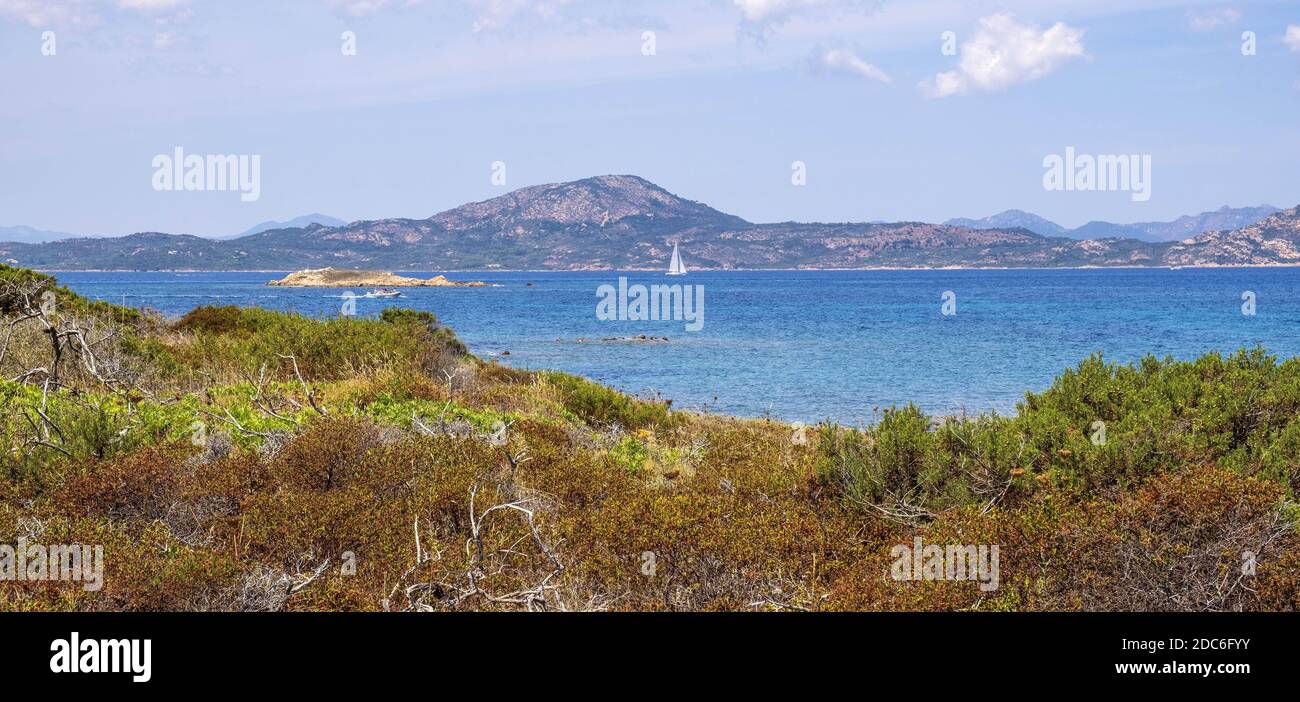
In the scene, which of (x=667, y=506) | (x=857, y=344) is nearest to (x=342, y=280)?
(x=857, y=344)

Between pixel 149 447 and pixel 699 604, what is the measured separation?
4264 mm

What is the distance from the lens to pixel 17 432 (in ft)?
24.5

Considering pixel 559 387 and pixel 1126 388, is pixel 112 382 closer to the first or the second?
pixel 559 387

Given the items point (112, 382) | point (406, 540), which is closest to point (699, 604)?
point (406, 540)

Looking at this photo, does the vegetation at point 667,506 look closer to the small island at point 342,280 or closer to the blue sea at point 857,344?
the blue sea at point 857,344

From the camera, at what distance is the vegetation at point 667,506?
4.84 meters

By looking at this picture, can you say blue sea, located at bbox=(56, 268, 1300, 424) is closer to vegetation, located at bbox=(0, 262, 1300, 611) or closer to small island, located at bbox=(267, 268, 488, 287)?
vegetation, located at bbox=(0, 262, 1300, 611)

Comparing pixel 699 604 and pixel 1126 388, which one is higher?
pixel 1126 388

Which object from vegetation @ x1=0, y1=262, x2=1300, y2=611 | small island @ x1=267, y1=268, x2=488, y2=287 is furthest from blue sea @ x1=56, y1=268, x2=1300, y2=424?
small island @ x1=267, y1=268, x2=488, y2=287

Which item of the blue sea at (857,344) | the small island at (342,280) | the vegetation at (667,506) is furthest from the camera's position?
the small island at (342,280)

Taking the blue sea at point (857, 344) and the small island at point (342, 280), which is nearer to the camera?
the blue sea at point (857, 344)

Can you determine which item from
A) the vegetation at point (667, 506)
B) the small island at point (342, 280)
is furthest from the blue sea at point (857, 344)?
the small island at point (342, 280)

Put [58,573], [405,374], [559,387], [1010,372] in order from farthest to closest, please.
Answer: [1010,372], [559,387], [405,374], [58,573]

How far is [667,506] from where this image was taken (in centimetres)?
574
